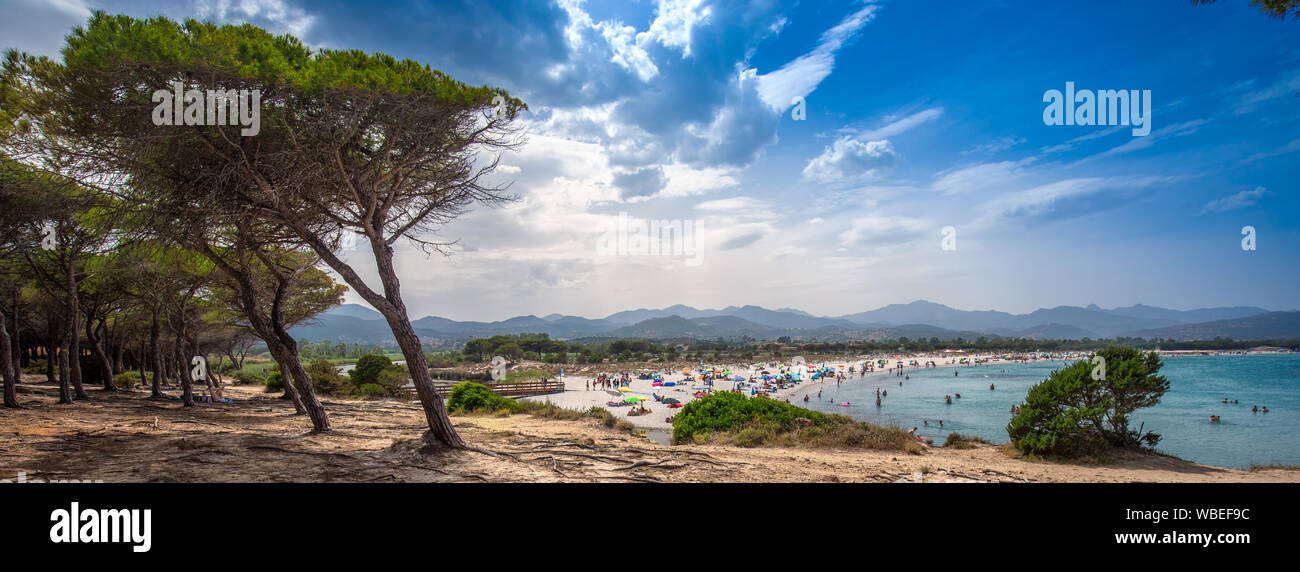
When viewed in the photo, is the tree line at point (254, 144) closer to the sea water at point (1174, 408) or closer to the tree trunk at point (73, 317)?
the tree trunk at point (73, 317)

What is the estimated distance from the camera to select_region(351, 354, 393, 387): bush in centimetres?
2704

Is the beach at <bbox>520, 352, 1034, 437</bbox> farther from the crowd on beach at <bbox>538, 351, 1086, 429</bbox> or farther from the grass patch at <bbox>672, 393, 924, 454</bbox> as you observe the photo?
the grass patch at <bbox>672, 393, 924, 454</bbox>

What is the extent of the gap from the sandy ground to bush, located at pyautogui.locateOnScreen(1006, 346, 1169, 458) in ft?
3.05

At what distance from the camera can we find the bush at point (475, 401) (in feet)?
63.2

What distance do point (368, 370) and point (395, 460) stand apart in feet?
78.5

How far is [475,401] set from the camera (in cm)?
1969

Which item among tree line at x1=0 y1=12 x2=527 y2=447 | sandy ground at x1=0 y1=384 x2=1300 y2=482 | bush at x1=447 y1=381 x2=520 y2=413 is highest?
tree line at x1=0 y1=12 x2=527 y2=447

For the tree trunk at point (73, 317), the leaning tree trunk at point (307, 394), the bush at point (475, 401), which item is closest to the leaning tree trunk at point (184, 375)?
the tree trunk at point (73, 317)

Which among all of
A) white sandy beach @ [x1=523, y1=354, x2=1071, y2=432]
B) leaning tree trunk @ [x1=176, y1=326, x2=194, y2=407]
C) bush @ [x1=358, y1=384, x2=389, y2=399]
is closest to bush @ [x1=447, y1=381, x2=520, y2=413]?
white sandy beach @ [x1=523, y1=354, x2=1071, y2=432]

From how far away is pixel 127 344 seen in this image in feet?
95.0

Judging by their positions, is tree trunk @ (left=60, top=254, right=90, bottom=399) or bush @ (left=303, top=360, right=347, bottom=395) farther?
bush @ (left=303, top=360, right=347, bottom=395)
